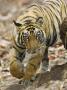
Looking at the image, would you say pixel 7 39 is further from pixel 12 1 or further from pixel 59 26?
pixel 59 26

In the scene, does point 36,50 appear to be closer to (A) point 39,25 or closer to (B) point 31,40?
(B) point 31,40

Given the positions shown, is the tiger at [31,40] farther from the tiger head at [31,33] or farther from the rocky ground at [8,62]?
the rocky ground at [8,62]

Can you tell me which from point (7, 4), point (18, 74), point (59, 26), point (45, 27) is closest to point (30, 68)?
point (18, 74)

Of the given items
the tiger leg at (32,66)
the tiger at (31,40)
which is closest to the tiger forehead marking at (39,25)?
the tiger at (31,40)

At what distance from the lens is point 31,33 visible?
5.82 metres

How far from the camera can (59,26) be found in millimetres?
6750

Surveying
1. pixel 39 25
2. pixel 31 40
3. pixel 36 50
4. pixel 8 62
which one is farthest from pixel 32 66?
pixel 8 62

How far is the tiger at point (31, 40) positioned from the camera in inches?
229

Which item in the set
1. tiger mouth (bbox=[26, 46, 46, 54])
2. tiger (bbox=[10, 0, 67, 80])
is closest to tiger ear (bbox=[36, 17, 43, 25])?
tiger (bbox=[10, 0, 67, 80])

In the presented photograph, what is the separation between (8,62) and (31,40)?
10.1 feet

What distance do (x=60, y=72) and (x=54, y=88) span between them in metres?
0.53

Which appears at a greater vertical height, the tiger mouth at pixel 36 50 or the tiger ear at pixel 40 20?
the tiger ear at pixel 40 20

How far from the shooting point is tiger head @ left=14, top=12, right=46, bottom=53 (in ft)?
18.9

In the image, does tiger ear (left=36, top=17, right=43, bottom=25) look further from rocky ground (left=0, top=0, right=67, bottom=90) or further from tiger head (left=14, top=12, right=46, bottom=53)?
rocky ground (left=0, top=0, right=67, bottom=90)
